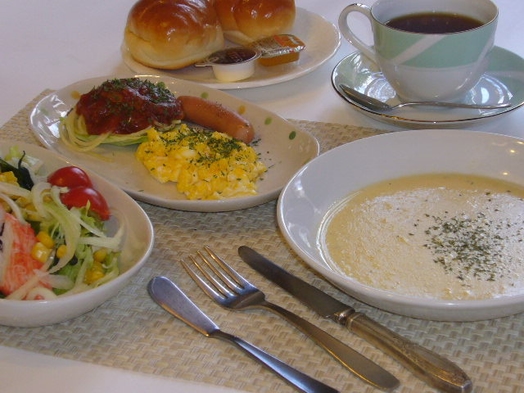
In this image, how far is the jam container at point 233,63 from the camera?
6.84ft

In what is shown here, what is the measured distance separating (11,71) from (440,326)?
165cm

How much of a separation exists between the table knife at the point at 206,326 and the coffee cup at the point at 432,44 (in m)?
0.82

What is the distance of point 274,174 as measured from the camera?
1.73m

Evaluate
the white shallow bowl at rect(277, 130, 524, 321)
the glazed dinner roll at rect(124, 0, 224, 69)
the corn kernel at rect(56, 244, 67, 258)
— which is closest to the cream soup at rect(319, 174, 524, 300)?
the white shallow bowl at rect(277, 130, 524, 321)

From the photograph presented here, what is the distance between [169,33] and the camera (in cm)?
208

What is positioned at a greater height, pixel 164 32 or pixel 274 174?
pixel 164 32

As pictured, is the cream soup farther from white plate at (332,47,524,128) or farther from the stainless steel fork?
white plate at (332,47,524,128)

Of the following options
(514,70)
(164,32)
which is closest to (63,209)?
(164,32)

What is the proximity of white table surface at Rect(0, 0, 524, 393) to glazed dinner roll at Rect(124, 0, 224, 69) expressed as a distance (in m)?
0.16

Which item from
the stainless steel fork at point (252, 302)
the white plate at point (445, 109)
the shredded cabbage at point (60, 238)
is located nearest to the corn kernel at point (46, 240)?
the shredded cabbage at point (60, 238)

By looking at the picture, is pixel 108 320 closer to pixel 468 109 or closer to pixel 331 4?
pixel 468 109

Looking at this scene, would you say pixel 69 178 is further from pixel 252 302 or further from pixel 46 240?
pixel 252 302

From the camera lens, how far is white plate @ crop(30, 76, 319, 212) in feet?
5.04

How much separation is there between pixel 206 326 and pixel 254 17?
4.22ft
